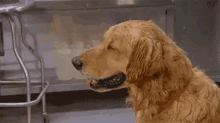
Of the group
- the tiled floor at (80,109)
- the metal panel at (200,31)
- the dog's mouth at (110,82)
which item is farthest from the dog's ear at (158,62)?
the metal panel at (200,31)

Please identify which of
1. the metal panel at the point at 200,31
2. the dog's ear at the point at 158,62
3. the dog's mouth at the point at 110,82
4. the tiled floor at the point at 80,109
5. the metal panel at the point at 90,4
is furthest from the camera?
the metal panel at the point at 200,31

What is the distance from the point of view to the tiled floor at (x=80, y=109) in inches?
85.1

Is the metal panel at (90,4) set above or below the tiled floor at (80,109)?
above

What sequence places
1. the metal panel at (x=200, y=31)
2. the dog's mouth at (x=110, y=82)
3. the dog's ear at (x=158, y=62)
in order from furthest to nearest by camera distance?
the metal panel at (x=200, y=31)
the dog's mouth at (x=110, y=82)
the dog's ear at (x=158, y=62)

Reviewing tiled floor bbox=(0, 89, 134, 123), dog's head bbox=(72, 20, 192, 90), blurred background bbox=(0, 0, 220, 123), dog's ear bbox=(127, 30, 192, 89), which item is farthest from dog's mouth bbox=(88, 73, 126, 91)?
blurred background bbox=(0, 0, 220, 123)

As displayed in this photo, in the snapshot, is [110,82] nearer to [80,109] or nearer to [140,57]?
[140,57]

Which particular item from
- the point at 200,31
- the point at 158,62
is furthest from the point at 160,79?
the point at 200,31

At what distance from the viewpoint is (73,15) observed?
239cm

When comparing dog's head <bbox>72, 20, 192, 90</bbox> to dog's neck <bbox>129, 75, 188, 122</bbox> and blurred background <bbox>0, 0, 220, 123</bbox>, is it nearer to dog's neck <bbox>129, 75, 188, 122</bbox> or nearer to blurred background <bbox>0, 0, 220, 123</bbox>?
dog's neck <bbox>129, 75, 188, 122</bbox>

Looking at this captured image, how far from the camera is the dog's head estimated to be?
1018 millimetres

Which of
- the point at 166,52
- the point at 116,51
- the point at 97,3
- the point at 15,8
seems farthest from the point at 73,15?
the point at 166,52

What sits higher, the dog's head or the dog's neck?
the dog's head

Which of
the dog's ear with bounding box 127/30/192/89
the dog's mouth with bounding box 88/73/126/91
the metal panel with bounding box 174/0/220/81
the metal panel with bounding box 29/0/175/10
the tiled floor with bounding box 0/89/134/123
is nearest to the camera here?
the dog's ear with bounding box 127/30/192/89

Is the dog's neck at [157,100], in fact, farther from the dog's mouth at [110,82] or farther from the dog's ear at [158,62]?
the dog's mouth at [110,82]
